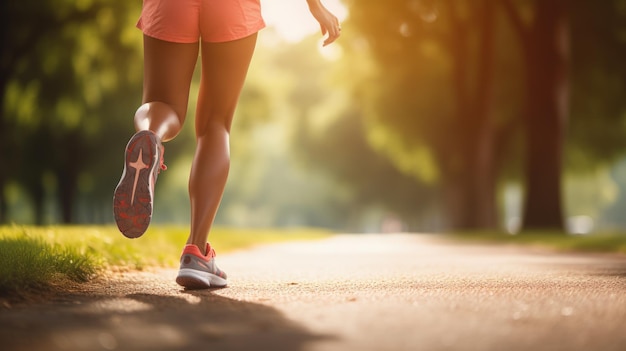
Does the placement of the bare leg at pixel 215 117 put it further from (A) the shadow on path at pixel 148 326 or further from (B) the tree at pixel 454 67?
(B) the tree at pixel 454 67

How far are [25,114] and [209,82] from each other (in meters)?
17.6

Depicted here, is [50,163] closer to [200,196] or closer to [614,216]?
[200,196]

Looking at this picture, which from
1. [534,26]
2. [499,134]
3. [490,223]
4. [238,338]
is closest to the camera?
[238,338]

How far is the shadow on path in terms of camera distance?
266 centimetres

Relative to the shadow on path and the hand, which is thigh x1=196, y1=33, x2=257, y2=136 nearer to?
the hand

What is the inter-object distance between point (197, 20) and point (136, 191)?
121 centimetres

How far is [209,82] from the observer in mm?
4730

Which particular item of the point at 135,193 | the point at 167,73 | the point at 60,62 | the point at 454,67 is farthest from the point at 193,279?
the point at 454,67

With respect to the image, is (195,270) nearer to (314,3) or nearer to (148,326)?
(148,326)

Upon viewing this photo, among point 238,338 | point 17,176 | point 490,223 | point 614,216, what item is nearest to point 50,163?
point 17,176

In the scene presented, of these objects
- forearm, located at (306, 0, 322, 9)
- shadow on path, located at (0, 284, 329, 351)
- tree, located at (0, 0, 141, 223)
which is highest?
tree, located at (0, 0, 141, 223)

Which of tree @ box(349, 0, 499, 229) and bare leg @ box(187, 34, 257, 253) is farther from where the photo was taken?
tree @ box(349, 0, 499, 229)

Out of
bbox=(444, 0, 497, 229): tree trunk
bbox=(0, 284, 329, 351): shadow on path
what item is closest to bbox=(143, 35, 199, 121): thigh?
bbox=(0, 284, 329, 351): shadow on path

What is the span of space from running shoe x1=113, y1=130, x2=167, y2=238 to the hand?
4.77 feet
